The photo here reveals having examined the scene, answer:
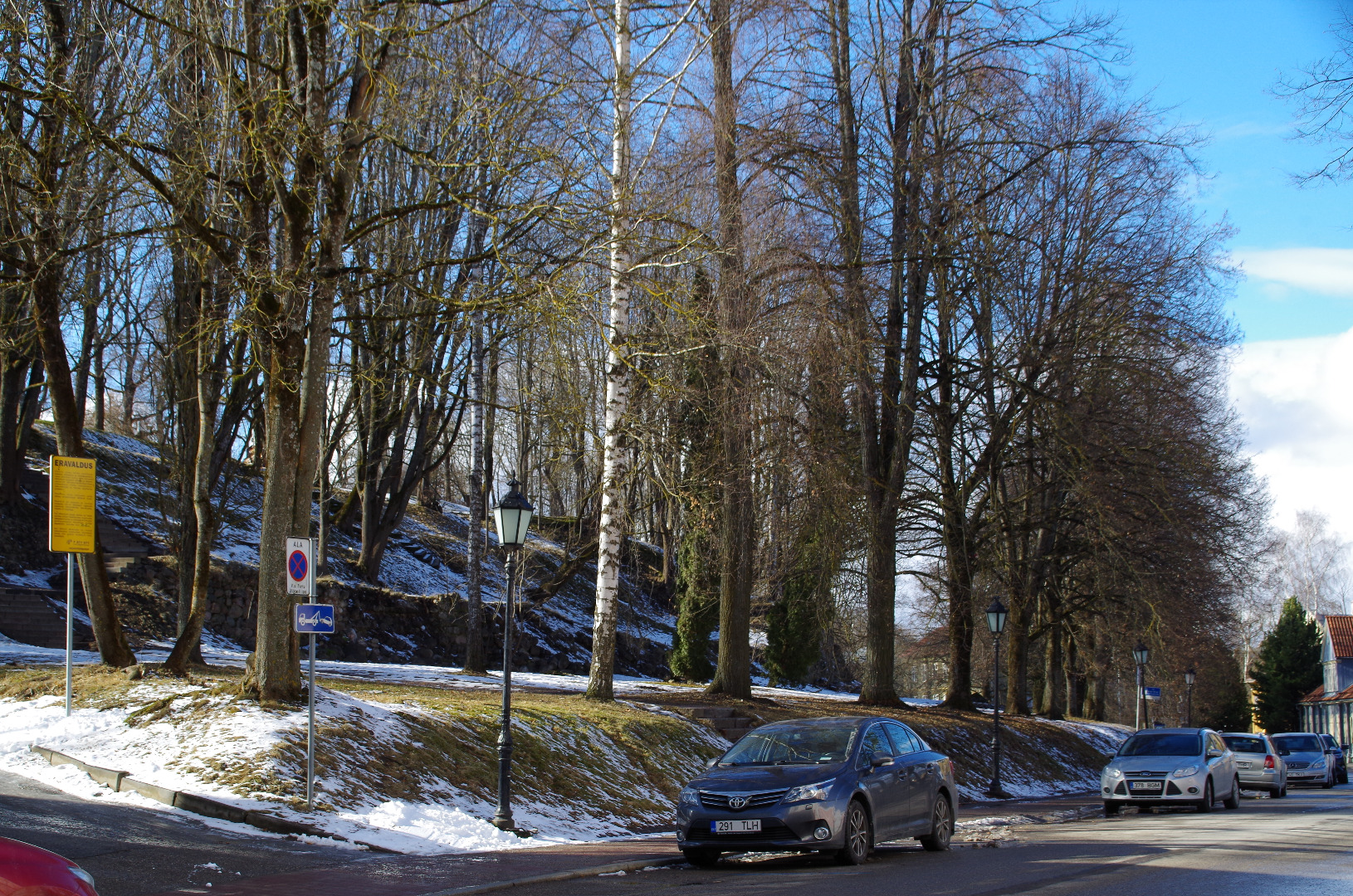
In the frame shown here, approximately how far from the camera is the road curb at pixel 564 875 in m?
8.91

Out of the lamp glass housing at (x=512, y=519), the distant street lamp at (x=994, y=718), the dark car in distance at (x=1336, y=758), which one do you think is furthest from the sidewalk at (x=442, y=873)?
the dark car in distance at (x=1336, y=758)

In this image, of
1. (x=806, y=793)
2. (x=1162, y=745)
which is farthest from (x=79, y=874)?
(x=1162, y=745)

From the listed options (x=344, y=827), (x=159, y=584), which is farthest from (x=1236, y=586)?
(x=159, y=584)

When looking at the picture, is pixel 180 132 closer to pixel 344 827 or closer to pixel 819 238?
pixel 344 827

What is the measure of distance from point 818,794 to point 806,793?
11 centimetres

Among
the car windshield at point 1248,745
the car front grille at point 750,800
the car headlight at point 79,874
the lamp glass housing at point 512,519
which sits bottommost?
the car windshield at point 1248,745

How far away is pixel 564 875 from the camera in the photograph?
9969 millimetres

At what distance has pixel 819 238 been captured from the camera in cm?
2314

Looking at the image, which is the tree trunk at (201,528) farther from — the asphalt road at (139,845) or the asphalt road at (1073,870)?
the asphalt road at (1073,870)

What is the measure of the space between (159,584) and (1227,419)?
3162 cm

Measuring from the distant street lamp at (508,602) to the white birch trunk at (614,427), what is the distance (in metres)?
4.81

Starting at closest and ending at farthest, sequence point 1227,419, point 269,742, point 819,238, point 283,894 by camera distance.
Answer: point 283,894, point 269,742, point 819,238, point 1227,419

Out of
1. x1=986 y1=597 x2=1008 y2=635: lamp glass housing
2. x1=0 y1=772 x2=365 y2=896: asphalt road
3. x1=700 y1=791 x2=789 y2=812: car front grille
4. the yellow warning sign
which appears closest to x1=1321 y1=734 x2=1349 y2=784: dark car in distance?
x1=986 y1=597 x2=1008 y2=635: lamp glass housing

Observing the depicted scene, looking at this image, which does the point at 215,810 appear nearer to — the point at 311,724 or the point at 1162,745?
the point at 311,724
